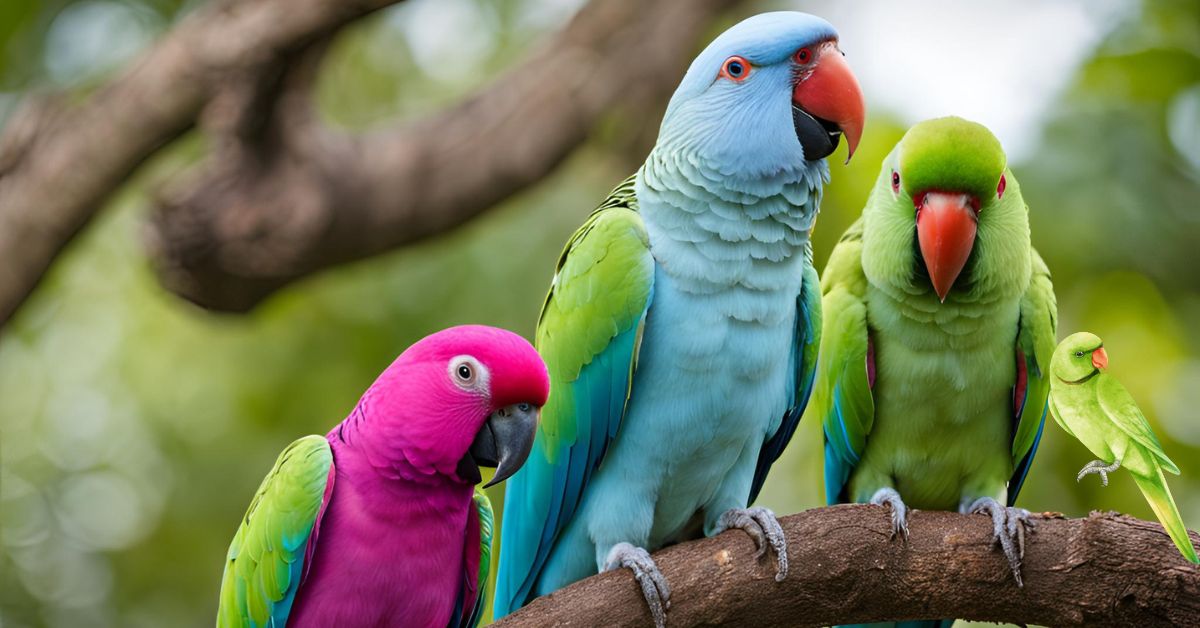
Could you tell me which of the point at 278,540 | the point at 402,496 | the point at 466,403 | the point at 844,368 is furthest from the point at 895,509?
the point at 278,540

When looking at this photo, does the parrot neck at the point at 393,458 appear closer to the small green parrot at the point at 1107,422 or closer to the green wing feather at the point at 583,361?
the green wing feather at the point at 583,361

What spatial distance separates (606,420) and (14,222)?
383 centimetres

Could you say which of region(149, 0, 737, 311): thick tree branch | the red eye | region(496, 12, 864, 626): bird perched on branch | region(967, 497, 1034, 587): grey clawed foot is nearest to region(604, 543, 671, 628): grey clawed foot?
region(496, 12, 864, 626): bird perched on branch

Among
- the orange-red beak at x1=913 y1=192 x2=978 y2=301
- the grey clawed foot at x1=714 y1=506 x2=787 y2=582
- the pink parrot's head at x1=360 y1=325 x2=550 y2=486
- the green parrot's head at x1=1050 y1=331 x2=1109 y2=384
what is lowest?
the grey clawed foot at x1=714 y1=506 x2=787 y2=582

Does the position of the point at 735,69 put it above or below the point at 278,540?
above

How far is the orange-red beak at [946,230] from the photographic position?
3.19 meters

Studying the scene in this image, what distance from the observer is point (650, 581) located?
2.98m

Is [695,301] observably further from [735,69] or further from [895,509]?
[895,509]

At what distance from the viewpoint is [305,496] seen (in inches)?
118

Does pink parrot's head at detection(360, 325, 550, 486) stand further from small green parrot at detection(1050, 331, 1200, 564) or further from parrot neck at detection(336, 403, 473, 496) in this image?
small green parrot at detection(1050, 331, 1200, 564)

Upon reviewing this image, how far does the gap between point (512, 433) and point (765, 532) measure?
2.30 ft

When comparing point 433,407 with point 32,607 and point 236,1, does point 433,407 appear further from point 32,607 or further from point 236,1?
point 32,607

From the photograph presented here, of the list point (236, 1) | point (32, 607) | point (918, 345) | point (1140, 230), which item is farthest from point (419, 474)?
point (32, 607)

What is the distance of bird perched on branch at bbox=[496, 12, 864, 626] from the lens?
3170 mm
